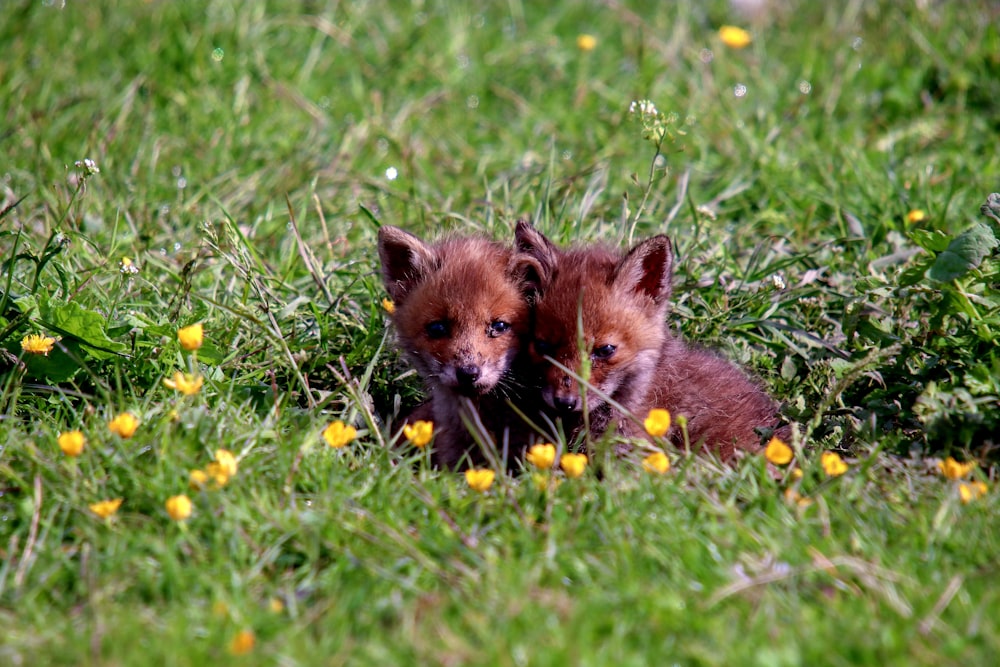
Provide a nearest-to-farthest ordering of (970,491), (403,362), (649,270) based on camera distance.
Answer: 1. (970,491)
2. (649,270)
3. (403,362)

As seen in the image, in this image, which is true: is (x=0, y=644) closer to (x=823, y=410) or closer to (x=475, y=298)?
(x=475, y=298)

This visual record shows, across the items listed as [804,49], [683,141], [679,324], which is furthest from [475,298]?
[804,49]

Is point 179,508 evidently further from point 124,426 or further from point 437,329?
point 437,329

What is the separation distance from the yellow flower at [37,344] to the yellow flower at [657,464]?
233 centimetres

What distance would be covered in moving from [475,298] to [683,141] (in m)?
2.87

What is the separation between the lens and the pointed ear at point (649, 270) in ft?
13.8

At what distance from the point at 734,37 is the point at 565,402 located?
4.65 meters

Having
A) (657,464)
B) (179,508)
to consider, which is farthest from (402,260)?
(179,508)

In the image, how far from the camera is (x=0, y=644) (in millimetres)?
2756

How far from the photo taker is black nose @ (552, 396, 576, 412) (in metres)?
3.99

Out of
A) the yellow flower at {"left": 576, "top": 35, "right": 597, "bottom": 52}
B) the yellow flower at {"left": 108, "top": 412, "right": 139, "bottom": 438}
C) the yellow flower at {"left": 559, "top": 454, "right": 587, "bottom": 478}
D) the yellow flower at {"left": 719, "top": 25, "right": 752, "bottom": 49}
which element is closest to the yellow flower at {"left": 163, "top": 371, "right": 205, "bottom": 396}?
the yellow flower at {"left": 108, "top": 412, "right": 139, "bottom": 438}

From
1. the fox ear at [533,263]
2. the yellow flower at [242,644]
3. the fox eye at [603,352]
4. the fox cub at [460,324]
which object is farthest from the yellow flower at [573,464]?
the yellow flower at [242,644]

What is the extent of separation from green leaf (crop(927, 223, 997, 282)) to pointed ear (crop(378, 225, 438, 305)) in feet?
6.36

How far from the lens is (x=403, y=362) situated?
5.04 metres
